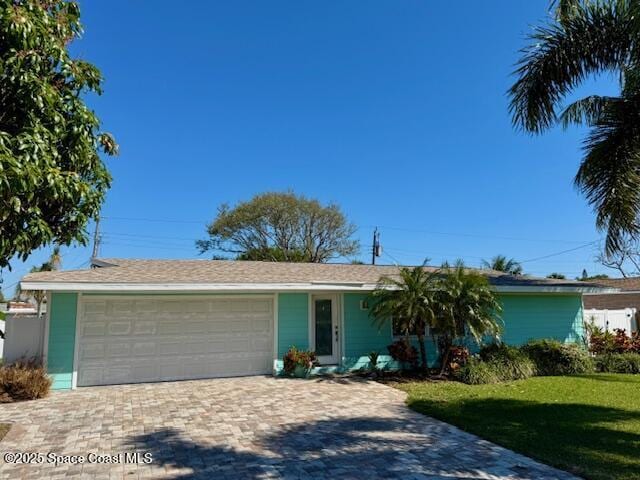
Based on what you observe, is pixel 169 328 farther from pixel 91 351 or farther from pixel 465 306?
pixel 465 306

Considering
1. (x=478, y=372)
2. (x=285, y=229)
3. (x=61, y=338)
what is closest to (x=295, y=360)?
(x=478, y=372)

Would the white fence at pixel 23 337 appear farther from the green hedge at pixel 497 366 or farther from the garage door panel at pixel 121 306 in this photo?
the green hedge at pixel 497 366

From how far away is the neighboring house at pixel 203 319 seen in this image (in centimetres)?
1005

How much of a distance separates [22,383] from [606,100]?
1412 cm

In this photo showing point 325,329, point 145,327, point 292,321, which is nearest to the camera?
point 145,327

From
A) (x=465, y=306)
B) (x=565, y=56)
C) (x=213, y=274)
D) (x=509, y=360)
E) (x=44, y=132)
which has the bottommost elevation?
(x=509, y=360)

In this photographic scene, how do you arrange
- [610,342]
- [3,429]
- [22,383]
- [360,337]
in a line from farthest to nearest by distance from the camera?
[610,342], [360,337], [22,383], [3,429]

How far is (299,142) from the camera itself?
19.3 meters

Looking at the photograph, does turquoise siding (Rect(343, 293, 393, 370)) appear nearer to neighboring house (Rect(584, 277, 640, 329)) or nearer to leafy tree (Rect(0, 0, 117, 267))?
leafy tree (Rect(0, 0, 117, 267))

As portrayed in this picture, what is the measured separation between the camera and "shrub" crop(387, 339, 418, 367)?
11.8m

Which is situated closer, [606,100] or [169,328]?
[606,100]

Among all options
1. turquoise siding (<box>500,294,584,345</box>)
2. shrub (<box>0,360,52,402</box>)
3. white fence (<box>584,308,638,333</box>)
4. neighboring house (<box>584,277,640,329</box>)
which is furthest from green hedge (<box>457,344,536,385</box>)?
neighboring house (<box>584,277,640,329</box>)

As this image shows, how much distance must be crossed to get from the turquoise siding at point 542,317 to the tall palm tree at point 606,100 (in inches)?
168

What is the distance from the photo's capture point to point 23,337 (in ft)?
32.0
